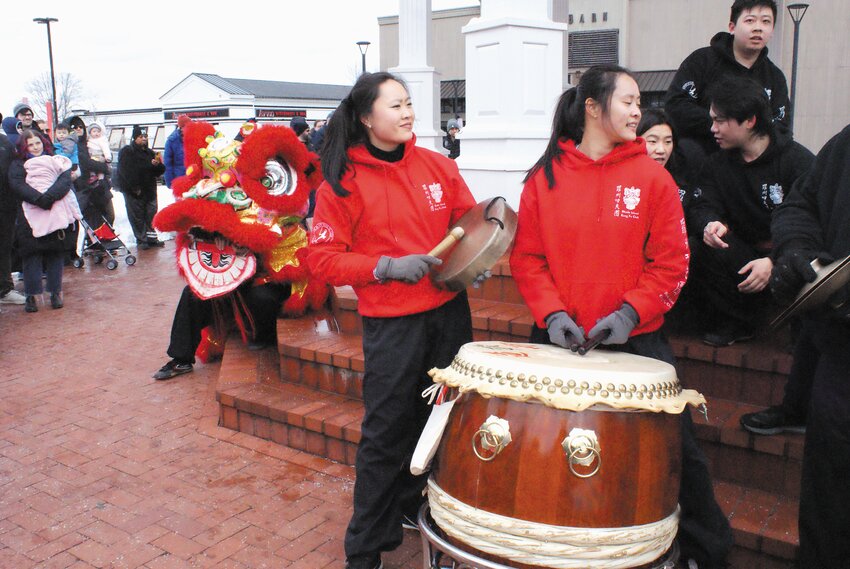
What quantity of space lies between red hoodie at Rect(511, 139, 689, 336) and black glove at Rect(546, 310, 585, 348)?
5 centimetres

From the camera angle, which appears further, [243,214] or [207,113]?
[207,113]

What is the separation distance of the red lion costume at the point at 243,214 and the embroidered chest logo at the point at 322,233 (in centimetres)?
225

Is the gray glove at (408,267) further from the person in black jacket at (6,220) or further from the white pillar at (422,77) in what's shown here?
the white pillar at (422,77)

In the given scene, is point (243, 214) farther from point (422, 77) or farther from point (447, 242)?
point (422, 77)

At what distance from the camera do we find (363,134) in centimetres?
286

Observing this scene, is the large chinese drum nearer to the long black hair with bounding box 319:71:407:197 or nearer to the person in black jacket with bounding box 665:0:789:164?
the long black hair with bounding box 319:71:407:197

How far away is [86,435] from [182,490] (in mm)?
1145

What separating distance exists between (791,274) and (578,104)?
0.88 metres

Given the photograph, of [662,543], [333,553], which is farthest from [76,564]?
[662,543]

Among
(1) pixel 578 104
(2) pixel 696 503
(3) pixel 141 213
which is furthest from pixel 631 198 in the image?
(3) pixel 141 213

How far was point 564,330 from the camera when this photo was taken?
2.28m

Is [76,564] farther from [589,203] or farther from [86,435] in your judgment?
[589,203]

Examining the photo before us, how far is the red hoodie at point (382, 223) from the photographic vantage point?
8.92 ft

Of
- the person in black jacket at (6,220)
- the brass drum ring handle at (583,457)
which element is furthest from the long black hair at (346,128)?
the person in black jacket at (6,220)
